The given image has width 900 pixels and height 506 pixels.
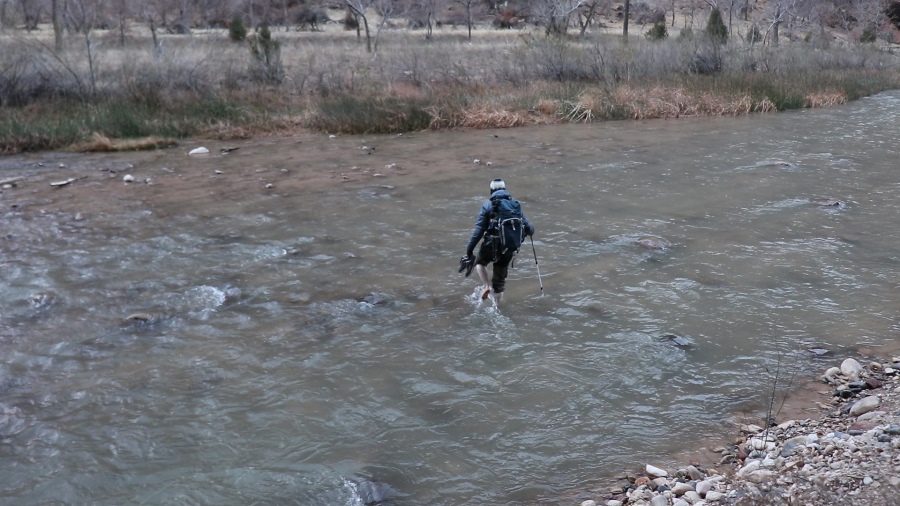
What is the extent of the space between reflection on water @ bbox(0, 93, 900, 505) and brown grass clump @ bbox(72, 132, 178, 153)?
598 centimetres

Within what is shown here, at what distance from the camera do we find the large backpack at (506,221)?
800 centimetres

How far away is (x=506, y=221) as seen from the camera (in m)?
7.99

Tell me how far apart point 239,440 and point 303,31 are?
43935 millimetres

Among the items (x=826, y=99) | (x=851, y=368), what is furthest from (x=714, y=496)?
(x=826, y=99)

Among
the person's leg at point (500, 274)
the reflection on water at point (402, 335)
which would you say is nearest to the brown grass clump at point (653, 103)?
the reflection on water at point (402, 335)

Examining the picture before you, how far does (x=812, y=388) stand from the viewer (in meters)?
7.03

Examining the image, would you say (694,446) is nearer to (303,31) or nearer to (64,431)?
(64,431)

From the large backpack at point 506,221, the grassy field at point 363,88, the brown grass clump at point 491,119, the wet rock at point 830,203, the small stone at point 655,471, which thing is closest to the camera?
the small stone at point 655,471

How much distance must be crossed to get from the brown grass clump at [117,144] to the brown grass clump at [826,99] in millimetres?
21021

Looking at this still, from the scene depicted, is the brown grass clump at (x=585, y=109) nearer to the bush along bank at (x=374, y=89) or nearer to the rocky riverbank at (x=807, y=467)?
the bush along bank at (x=374, y=89)

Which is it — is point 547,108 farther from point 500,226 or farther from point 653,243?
point 500,226

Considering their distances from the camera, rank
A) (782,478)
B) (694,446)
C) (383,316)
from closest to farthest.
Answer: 1. (782,478)
2. (694,446)
3. (383,316)

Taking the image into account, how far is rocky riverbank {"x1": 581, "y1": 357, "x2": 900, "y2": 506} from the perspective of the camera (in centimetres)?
448

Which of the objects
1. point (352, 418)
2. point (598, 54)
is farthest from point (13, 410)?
point (598, 54)
